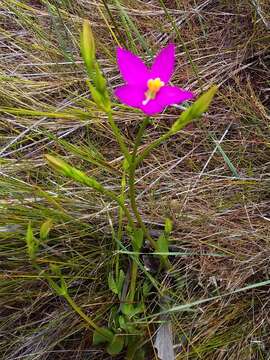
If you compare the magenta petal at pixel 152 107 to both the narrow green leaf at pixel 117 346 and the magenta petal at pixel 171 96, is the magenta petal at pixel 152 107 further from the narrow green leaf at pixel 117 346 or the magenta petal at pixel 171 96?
the narrow green leaf at pixel 117 346

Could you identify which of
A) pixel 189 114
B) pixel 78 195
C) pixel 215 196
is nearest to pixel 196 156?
pixel 215 196

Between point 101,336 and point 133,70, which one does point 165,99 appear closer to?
point 133,70

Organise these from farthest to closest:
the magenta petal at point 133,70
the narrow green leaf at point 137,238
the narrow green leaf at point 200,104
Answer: the narrow green leaf at point 137,238, the magenta petal at point 133,70, the narrow green leaf at point 200,104

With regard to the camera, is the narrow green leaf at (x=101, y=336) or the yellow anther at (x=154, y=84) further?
the narrow green leaf at (x=101, y=336)

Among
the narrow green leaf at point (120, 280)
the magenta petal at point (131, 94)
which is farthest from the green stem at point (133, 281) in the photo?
the magenta petal at point (131, 94)

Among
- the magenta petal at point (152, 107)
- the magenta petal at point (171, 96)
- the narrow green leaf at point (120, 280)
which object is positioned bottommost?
the narrow green leaf at point (120, 280)

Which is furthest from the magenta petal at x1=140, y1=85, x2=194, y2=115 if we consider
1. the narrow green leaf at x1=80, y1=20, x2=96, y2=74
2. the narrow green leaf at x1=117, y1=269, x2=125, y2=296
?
the narrow green leaf at x1=117, y1=269, x2=125, y2=296

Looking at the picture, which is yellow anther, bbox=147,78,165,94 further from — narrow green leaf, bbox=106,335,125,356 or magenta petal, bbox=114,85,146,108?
narrow green leaf, bbox=106,335,125,356
